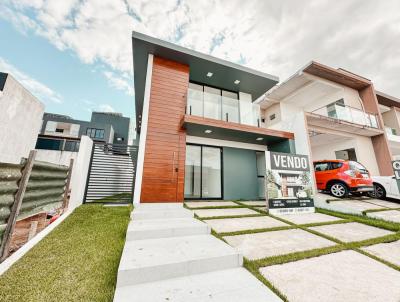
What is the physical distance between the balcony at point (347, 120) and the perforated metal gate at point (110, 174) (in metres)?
8.26

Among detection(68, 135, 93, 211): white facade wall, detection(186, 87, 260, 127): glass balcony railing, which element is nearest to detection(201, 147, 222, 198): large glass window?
detection(186, 87, 260, 127): glass balcony railing

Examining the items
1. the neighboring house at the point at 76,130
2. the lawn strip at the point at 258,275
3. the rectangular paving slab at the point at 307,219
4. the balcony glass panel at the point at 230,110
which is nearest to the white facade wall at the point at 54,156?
the neighboring house at the point at 76,130

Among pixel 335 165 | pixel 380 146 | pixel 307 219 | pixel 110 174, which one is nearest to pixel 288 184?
pixel 307 219

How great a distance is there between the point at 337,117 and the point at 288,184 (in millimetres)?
5987

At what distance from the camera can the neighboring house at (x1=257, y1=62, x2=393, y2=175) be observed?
8508mm

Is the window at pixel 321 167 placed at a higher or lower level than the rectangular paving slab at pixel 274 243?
higher

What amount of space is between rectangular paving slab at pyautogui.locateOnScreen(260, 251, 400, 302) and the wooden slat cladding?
14.4ft

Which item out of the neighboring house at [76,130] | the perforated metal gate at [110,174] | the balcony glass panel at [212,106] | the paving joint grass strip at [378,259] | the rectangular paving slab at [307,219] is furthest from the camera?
the neighboring house at [76,130]

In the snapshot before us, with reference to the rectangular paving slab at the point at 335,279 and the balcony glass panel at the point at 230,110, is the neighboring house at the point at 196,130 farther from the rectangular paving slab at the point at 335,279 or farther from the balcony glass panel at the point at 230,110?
the rectangular paving slab at the point at 335,279

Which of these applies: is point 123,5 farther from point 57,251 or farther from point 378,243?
point 378,243

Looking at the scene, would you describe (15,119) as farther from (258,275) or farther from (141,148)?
(258,275)

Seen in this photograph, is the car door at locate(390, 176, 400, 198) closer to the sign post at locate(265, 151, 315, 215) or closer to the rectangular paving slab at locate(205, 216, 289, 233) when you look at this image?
the sign post at locate(265, 151, 315, 215)

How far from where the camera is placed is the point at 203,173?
7.38 meters

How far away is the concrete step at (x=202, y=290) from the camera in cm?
140
